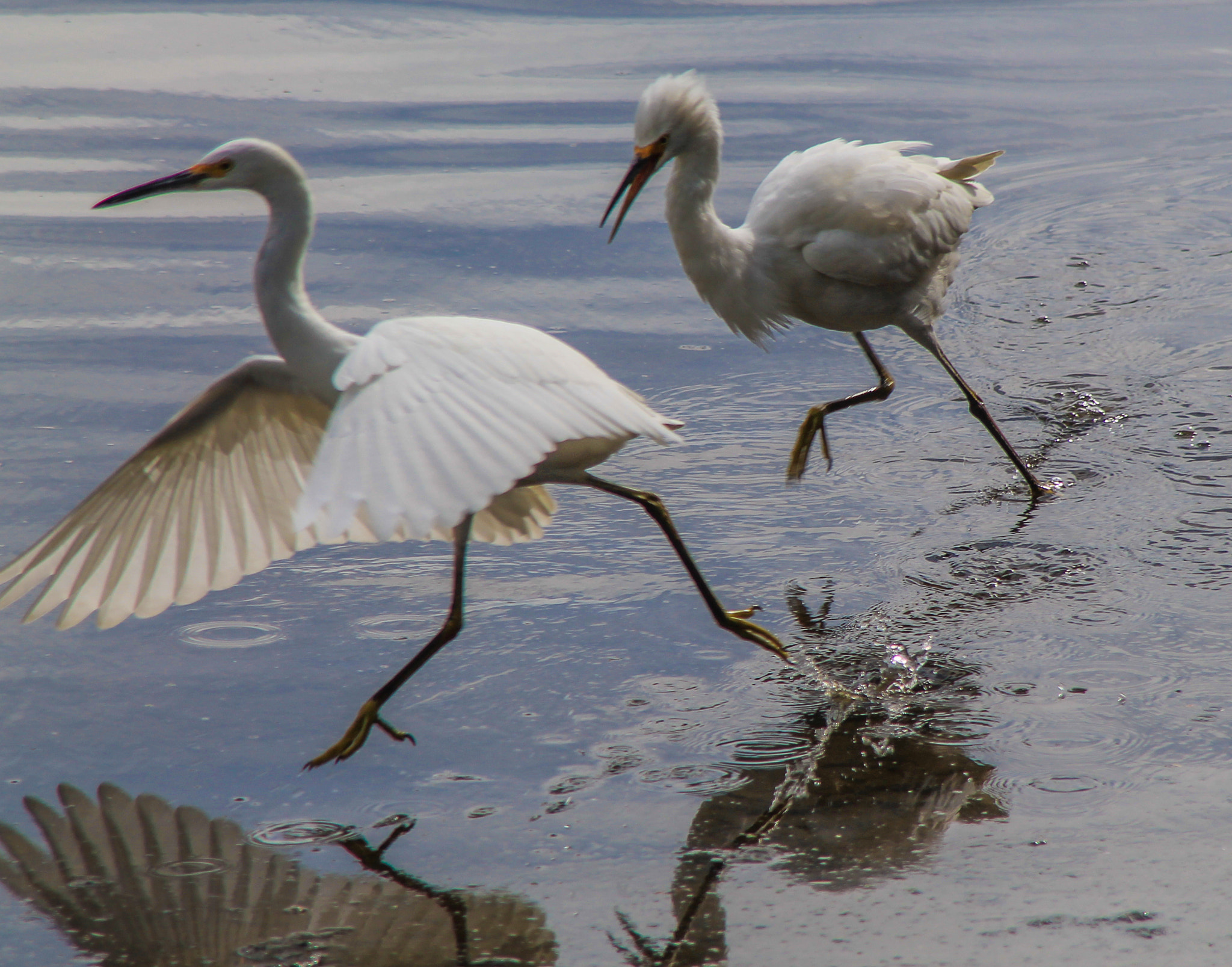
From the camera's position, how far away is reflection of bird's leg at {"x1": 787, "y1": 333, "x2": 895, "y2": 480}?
5.16 metres

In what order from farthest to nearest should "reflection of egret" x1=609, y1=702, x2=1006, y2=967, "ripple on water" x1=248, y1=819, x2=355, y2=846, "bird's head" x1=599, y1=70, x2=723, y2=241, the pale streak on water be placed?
"bird's head" x1=599, y1=70, x2=723, y2=241
"ripple on water" x1=248, y1=819, x2=355, y2=846
the pale streak on water
"reflection of egret" x1=609, y1=702, x2=1006, y2=967

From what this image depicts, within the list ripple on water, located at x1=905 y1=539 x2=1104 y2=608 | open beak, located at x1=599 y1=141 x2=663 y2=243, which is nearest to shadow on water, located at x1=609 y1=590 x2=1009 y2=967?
ripple on water, located at x1=905 y1=539 x2=1104 y2=608

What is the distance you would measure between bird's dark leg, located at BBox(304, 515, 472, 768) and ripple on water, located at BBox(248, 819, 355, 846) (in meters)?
0.23

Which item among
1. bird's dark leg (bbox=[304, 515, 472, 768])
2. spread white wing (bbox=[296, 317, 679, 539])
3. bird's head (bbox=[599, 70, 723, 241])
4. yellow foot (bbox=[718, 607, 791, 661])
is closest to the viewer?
spread white wing (bbox=[296, 317, 679, 539])

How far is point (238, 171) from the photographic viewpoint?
3.72m

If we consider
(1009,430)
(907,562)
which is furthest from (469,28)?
(907,562)

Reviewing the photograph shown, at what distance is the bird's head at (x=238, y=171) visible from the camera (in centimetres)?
370

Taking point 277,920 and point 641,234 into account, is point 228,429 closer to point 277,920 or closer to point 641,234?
point 277,920

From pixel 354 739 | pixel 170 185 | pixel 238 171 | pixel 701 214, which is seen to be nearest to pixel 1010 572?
pixel 701 214

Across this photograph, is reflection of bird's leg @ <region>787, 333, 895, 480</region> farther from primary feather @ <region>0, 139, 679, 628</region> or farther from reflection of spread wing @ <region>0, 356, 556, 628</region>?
reflection of spread wing @ <region>0, 356, 556, 628</region>

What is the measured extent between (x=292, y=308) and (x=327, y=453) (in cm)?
95

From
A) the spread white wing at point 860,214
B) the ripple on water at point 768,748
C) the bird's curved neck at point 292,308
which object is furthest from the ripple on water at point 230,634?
the spread white wing at point 860,214

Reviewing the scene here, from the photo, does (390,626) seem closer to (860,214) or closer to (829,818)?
(829,818)

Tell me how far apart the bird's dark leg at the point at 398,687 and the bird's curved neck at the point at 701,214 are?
1.70m
